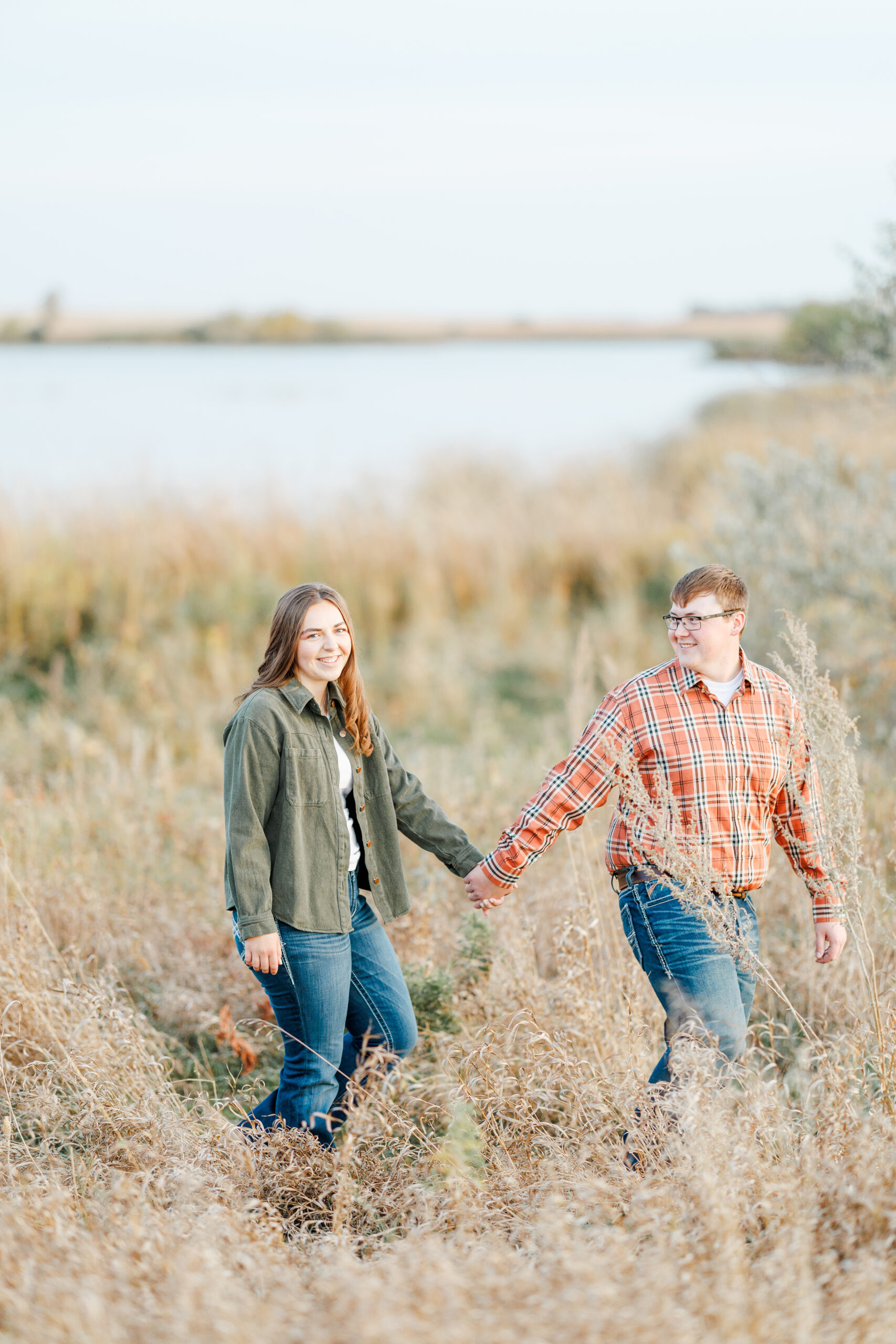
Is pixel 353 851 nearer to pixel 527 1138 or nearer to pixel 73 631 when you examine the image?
pixel 527 1138

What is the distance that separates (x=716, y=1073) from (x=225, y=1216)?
1.18m

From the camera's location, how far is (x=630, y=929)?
2.97 metres

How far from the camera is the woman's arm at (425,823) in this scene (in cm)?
322

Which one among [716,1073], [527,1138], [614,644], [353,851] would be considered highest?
[614,644]

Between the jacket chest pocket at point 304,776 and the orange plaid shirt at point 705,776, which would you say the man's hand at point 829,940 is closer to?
the orange plaid shirt at point 705,776

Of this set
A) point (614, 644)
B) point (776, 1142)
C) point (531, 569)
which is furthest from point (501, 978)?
point (531, 569)

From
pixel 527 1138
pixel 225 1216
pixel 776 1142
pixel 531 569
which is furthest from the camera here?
pixel 531 569

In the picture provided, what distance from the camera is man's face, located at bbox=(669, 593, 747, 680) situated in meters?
2.89

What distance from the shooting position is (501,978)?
3529 mm

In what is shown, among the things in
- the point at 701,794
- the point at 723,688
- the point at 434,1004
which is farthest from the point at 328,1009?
the point at 723,688

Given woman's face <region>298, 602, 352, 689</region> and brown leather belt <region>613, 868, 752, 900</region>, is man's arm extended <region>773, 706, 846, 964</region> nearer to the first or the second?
brown leather belt <region>613, 868, 752, 900</region>

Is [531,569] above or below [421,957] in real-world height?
above

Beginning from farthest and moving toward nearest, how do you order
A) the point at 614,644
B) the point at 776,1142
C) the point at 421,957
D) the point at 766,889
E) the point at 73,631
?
1. the point at 614,644
2. the point at 73,631
3. the point at 766,889
4. the point at 421,957
5. the point at 776,1142

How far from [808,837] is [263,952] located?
144cm
